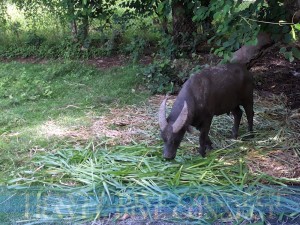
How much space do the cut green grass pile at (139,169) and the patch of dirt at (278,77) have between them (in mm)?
418

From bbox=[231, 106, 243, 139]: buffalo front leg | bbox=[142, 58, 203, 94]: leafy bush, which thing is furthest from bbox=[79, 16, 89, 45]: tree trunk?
bbox=[231, 106, 243, 139]: buffalo front leg

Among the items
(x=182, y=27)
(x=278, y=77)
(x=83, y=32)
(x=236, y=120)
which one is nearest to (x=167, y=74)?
(x=182, y=27)

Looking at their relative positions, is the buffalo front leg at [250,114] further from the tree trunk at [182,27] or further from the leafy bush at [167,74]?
the tree trunk at [182,27]

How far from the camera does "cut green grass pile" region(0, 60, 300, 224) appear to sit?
4477mm

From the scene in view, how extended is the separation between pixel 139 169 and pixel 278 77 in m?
4.62

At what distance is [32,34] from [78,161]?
21.0 feet

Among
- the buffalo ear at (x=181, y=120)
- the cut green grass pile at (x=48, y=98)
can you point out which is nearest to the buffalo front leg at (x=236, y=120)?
the buffalo ear at (x=181, y=120)

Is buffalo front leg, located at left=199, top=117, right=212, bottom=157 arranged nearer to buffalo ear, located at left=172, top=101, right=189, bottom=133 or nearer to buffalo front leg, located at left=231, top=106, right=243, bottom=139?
buffalo ear, located at left=172, top=101, right=189, bottom=133

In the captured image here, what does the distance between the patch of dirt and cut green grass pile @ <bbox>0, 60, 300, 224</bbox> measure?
42 centimetres

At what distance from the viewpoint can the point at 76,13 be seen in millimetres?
9844

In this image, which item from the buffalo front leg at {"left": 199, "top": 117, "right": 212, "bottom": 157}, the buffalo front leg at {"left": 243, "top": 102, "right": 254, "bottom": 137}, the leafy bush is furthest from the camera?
the leafy bush

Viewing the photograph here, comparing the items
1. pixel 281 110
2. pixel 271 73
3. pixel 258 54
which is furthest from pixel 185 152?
pixel 271 73

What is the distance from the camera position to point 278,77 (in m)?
8.79

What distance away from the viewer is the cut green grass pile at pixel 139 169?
448cm
